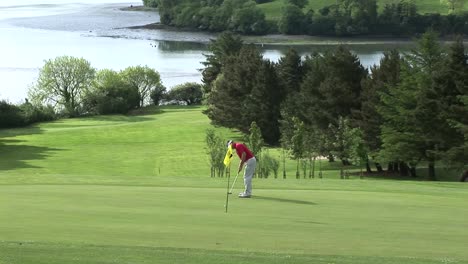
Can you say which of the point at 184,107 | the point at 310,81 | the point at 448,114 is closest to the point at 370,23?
the point at 184,107

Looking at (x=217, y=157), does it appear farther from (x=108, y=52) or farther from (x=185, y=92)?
(x=108, y=52)

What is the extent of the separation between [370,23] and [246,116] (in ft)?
434

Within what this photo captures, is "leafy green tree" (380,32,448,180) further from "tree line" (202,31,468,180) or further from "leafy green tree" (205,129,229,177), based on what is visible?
"leafy green tree" (205,129,229,177)

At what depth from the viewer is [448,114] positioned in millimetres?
43188

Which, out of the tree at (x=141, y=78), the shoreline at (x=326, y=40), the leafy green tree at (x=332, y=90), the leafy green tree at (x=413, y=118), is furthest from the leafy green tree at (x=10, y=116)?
the shoreline at (x=326, y=40)

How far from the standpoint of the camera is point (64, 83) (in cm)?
9988

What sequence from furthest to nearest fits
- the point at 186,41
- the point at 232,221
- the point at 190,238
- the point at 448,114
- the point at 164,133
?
the point at 186,41 → the point at 164,133 → the point at 448,114 → the point at 232,221 → the point at 190,238

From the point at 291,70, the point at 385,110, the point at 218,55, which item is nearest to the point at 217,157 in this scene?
the point at 385,110

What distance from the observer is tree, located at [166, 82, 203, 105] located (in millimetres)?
106125

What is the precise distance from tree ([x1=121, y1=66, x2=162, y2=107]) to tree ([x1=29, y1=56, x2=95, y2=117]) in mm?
4995

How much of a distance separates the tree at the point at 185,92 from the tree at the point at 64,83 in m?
12.2

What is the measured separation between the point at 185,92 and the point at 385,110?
62309mm

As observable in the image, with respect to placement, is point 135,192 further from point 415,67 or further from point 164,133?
point 164,133

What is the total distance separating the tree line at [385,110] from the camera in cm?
4384
